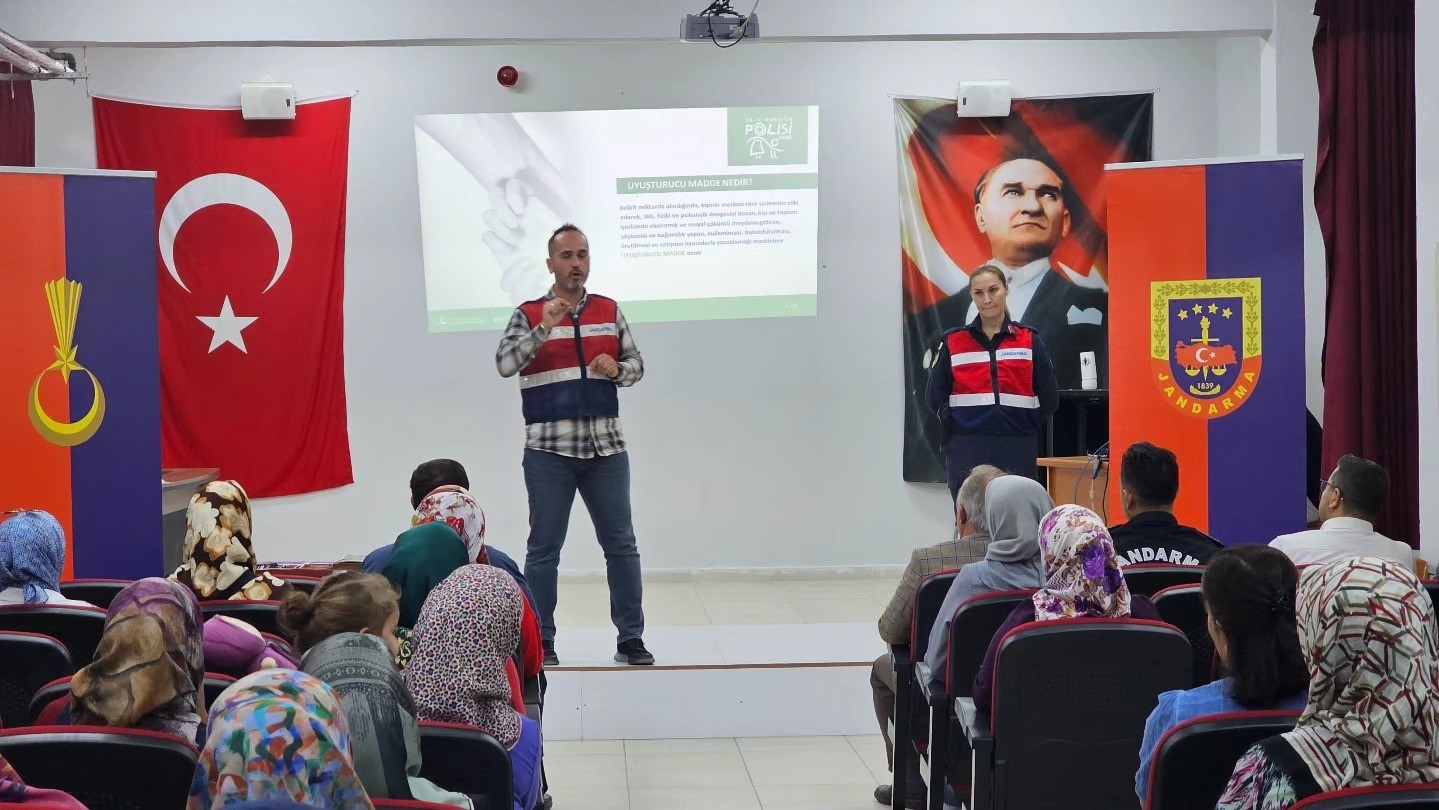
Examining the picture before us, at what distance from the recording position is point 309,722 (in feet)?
4.80

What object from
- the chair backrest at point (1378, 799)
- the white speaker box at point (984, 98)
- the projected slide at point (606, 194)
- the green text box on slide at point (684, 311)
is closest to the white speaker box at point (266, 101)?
the projected slide at point (606, 194)

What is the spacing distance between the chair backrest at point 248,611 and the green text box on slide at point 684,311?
4.25 metres

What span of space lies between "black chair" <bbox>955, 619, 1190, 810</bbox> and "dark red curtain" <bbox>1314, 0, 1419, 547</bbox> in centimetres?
374

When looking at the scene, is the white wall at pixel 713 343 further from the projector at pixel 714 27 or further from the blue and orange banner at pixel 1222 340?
the blue and orange banner at pixel 1222 340

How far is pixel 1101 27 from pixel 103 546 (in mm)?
4593

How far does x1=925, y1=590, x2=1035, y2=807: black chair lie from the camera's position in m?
2.92

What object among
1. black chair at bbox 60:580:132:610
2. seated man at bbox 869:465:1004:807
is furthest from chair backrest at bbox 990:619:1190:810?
black chair at bbox 60:580:132:610

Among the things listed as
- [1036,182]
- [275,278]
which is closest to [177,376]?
[275,278]

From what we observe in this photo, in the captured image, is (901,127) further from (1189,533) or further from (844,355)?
Answer: (1189,533)

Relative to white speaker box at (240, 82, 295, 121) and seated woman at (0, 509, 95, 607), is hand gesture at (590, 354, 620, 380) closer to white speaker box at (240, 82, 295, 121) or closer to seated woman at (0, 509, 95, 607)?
seated woman at (0, 509, 95, 607)

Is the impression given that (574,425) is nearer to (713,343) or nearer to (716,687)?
(716,687)

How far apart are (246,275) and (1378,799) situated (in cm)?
661

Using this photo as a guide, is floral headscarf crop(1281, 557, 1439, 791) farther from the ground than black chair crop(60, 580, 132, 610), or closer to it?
farther from the ground

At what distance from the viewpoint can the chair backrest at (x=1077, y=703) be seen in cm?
255
